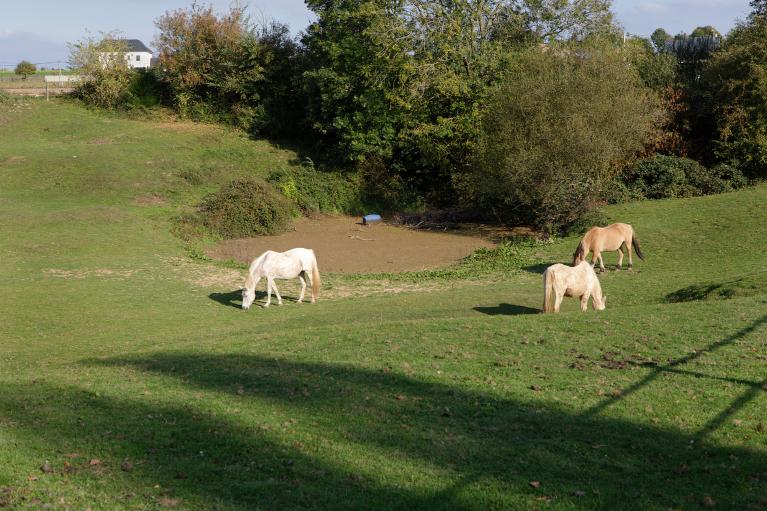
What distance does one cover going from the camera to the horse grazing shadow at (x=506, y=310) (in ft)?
66.4

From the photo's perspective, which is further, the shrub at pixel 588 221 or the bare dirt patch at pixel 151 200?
the bare dirt patch at pixel 151 200

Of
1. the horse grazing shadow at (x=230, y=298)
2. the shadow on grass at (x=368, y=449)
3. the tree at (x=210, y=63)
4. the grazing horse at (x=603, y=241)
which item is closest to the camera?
the shadow on grass at (x=368, y=449)

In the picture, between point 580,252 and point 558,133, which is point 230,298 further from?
point 558,133

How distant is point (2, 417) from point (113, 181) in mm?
30941

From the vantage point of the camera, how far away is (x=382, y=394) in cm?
1108

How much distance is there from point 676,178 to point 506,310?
21267 millimetres

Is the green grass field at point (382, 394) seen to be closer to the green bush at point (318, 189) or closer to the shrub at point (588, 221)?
the shrub at point (588, 221)

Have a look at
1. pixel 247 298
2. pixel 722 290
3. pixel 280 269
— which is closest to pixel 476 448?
pixel 722 290

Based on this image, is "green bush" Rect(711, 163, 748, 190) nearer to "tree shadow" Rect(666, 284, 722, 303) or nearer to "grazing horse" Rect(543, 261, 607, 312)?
"tree shadow" Rect(666, 284, 722, 303)

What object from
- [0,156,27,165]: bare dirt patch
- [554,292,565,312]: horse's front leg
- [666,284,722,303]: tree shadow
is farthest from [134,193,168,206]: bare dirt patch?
[666,284,722,303]: tree shadow

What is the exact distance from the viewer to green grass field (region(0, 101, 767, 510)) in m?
7.97

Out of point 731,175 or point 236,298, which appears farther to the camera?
point 731,175

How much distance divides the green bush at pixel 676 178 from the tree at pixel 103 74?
1315 inches

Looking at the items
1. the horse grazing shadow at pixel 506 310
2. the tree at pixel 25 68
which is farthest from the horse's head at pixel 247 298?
the tree at pixel 25 68
